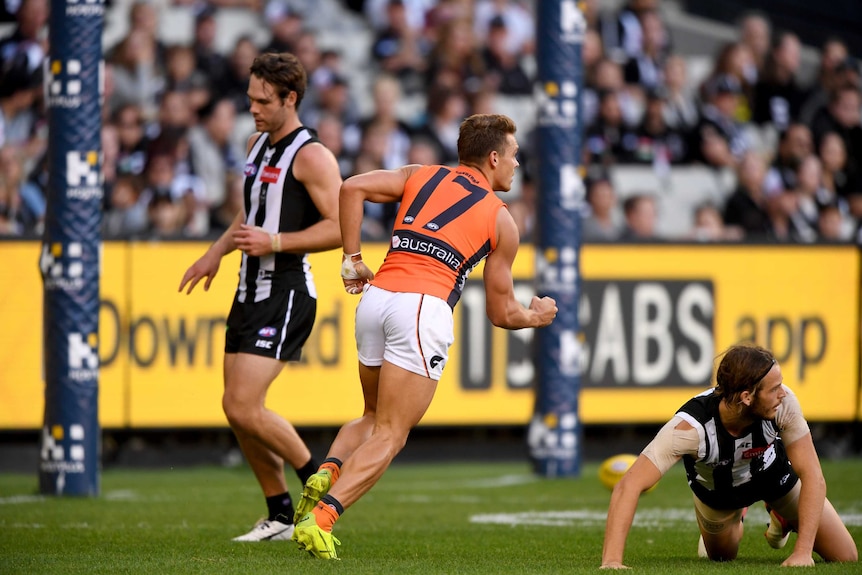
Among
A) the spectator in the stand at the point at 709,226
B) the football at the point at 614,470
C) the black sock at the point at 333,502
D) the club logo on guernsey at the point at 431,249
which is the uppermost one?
the club logo on guernsey at the point at 431,249

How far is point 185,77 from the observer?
15.9 m

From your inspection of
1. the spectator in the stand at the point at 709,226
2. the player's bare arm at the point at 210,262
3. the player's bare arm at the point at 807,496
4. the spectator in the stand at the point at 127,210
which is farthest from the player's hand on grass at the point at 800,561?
the spectator in the stand at the point at 709,226

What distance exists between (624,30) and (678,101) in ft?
4.50

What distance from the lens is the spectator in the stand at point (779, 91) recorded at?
60.9 ft

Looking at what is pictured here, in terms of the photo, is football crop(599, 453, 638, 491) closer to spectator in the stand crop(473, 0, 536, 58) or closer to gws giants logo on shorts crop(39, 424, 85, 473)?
gws giants logo on shorts crop(39, 424, 85, 473)

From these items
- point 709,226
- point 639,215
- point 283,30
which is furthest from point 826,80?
point 283,30

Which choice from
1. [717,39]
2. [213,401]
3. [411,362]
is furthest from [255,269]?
[717,39]

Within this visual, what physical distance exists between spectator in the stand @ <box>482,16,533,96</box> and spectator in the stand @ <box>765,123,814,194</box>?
10.2 feet

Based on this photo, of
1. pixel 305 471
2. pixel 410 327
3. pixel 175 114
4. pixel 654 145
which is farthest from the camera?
pixel 654 145

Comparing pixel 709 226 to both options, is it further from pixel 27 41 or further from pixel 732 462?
pixel 732 462

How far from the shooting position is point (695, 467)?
6910 millimetres

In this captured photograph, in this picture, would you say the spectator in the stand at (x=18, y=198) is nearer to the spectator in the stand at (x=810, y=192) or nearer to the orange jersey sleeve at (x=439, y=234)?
the orange jersey sleeve at (x=439, y=234)

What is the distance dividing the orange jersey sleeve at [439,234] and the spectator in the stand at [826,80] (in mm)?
12589

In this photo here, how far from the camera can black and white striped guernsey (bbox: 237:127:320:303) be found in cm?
796
